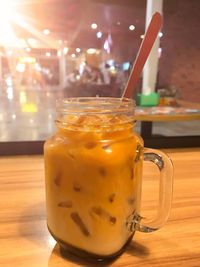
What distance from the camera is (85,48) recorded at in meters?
4.07

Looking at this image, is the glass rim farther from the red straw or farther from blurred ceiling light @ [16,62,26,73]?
blurred ceiling light @ [16,62,26,73]

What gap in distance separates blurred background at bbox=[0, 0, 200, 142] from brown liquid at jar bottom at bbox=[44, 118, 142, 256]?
2665 millimetres

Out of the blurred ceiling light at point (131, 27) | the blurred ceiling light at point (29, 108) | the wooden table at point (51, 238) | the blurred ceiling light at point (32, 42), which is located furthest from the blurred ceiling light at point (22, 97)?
the wooden table at point (51, 238)

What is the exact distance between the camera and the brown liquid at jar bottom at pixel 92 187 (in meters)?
0.31

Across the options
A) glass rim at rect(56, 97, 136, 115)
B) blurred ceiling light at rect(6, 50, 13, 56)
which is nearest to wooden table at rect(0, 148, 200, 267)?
glass rim at rect(56, 97, 136, 115)

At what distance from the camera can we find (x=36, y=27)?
3.32 m

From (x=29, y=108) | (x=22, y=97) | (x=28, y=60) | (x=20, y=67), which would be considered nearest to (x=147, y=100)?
(x=28, y=60)

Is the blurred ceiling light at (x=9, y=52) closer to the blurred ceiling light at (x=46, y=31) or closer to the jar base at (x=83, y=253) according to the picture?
the blurred ceiling light at (x=46, y=31)

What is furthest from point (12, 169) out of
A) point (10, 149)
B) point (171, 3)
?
point (171, 3)

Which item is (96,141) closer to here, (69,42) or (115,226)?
(115,226)

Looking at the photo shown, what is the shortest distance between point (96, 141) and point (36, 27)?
10.9 ft

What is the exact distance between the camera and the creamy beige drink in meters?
0.31

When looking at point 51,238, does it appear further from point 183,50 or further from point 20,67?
point 183,50

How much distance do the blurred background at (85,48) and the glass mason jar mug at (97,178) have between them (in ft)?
8.70
